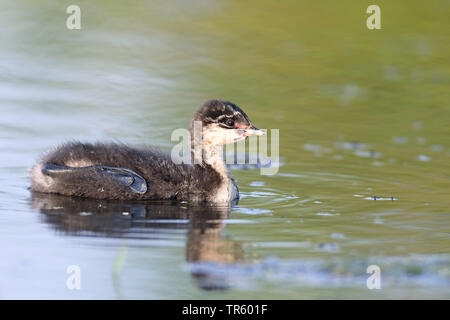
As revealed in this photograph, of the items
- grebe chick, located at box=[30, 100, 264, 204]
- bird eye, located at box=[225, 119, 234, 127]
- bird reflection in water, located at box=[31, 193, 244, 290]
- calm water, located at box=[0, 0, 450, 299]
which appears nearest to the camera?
calm water, located at box=[0, 0, 450, 299]

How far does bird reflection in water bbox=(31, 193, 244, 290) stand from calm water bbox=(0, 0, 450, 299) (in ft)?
0.10

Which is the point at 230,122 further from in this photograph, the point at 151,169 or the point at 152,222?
the point at 152,222

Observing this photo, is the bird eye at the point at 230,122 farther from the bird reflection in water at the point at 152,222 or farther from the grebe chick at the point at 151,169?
the bird reflection in water at the point at 152,222

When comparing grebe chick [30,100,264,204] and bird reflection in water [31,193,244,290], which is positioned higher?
grebe chick [30,100,264,204]

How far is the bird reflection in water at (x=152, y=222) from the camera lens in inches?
307

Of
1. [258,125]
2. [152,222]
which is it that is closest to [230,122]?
[152,222]

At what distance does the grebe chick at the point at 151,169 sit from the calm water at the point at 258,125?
26 cm

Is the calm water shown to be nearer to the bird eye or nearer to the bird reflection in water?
the bird reflection in water

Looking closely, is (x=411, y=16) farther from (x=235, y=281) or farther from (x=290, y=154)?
(x=235, y=281)

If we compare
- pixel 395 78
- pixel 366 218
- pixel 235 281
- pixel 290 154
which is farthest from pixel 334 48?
pixel 235 281

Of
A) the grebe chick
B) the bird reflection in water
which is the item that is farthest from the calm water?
the grebe chick

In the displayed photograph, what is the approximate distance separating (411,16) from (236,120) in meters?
10.2

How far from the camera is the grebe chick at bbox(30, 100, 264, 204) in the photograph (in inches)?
397
